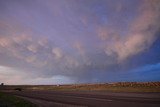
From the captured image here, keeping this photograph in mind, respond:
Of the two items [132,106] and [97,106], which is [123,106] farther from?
[97,106]

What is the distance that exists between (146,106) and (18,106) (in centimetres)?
1332

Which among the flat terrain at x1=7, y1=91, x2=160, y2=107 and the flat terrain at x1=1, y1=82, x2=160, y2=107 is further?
the flat terrain at x1=1, y1=82, x2=160, y2=107

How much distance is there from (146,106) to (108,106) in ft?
9.56

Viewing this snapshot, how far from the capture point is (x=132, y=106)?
58.5 feet

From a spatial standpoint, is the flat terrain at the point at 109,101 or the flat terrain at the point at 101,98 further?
the flat terrain at the point at 101,98

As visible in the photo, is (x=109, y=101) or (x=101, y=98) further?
(x=101, y=98)

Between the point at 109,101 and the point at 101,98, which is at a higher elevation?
the point at 101,98

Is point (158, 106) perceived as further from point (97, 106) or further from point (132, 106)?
point (97, 106)

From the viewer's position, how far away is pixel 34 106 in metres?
23.8

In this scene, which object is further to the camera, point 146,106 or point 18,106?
point 18,106

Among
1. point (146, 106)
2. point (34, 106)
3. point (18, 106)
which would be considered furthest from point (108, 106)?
point (18, 106)

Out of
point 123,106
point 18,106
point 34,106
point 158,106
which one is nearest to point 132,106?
point 123,106

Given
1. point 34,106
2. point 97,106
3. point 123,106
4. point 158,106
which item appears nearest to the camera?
point 158,106

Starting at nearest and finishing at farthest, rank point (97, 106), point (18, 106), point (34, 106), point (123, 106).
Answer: point (123, 106) → point (97, 106) → point (34, 106) → point (18, 106)
